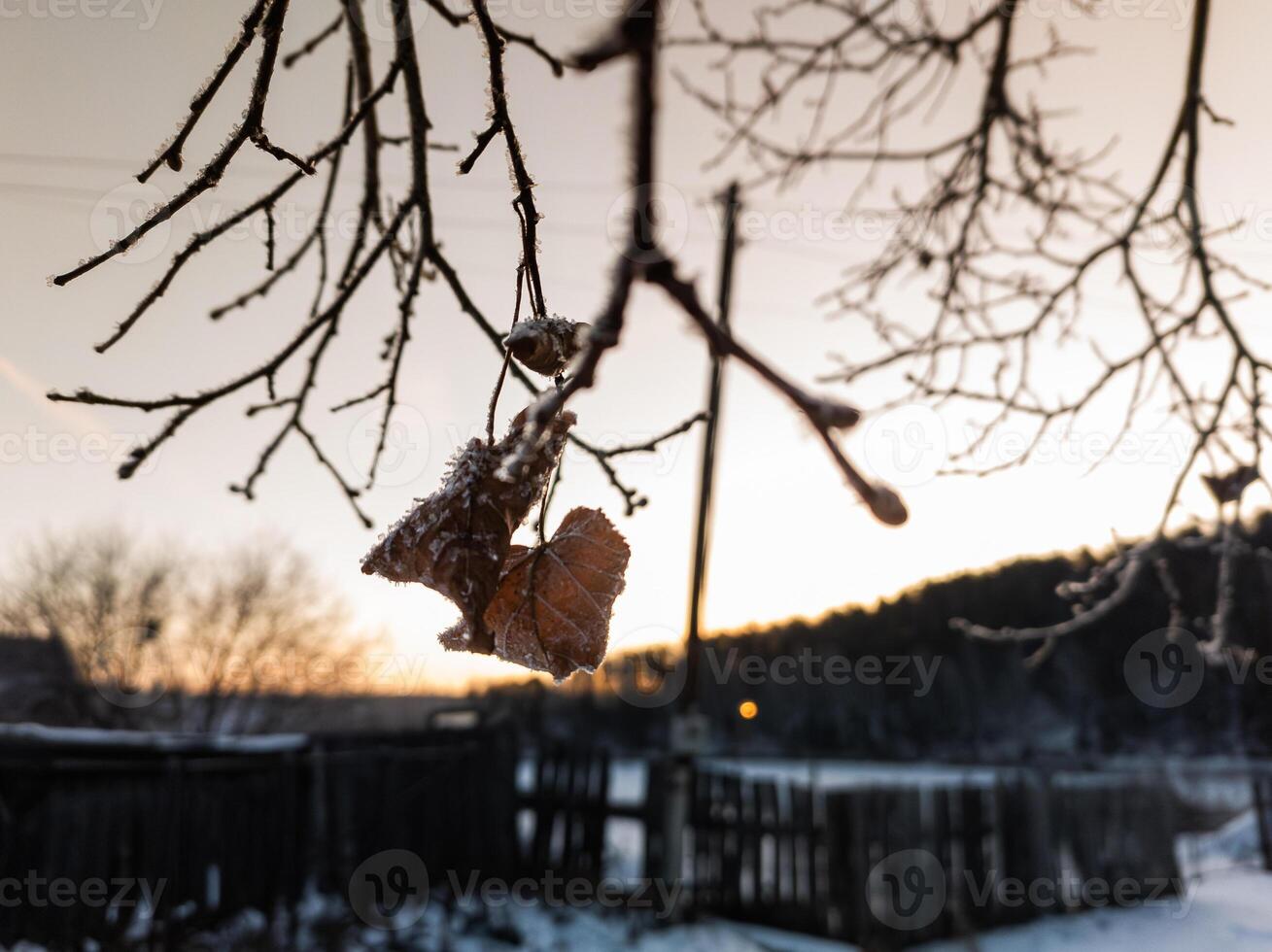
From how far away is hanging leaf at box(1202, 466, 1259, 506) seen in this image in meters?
2.28

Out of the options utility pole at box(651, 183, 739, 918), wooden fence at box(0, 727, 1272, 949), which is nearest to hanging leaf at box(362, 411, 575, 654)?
wooden fence at box(0, 727, 1272, 949)

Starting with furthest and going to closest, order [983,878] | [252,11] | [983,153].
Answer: [983,878] → [983,153] → [252,11]

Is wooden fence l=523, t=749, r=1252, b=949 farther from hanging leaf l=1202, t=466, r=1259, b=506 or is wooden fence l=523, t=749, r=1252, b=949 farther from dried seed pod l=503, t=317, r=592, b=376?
dried seed pod l=503, t=317, r=592, b=376

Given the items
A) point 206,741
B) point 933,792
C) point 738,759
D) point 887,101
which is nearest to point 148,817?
point 206,741

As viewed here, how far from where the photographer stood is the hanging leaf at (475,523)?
665 millimetres

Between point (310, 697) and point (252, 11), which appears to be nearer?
point (252, 11)

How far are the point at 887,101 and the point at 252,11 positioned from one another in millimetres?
2681

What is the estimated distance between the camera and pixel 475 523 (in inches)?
26.6

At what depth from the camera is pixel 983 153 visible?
3.03 m

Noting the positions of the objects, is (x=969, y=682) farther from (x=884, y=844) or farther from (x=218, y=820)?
(x=218, y=820)

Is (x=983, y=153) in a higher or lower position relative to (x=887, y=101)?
lower

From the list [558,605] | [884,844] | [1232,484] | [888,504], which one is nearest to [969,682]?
[884,844]

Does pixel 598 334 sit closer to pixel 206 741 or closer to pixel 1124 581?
pixel 1124 581

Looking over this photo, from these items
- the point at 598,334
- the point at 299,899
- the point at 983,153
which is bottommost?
the point at 299,899
